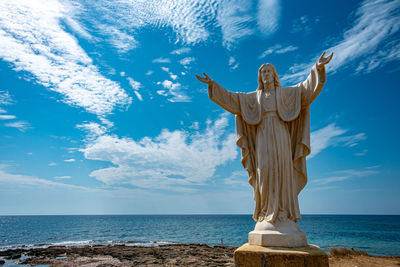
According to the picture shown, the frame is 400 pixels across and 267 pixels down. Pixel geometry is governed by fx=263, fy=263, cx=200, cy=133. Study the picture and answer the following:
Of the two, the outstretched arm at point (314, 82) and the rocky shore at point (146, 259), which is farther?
the rocky shore at point (146, 259)

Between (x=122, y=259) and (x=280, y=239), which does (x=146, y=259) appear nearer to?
(x=122, y=259)

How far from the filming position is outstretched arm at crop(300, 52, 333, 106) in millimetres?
4102

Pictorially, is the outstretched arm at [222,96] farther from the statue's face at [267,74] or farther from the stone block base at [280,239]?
the stone block base at [280,239]

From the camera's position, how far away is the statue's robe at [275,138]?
163 inches

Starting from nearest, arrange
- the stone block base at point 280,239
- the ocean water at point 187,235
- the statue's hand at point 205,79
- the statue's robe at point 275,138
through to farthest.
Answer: the stone block base at point 280,239 → the statue's robe at point 275,138 → the statue's hand at point 205,79 → the ocean water at point 187,235

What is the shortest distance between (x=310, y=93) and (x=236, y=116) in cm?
131

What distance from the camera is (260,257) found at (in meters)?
3.41

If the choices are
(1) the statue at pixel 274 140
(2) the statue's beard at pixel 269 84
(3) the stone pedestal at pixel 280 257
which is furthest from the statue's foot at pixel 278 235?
(2) the statue's beard at pixel 269 84

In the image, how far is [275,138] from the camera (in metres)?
4.32

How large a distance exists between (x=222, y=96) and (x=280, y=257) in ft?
8.82

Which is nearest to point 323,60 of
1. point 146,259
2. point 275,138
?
point 275,138

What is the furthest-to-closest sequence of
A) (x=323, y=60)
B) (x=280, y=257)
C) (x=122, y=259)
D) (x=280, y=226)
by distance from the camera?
1. (x=122, y=259)
2. (x=323, y=60)
3. (x=280, y=226)
4. (x=280, y=257)

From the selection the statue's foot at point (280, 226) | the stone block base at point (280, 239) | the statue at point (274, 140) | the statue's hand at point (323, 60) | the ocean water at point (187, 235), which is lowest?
the ocean water at point (187, 235)

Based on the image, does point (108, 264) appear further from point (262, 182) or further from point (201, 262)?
point (262, 182)
